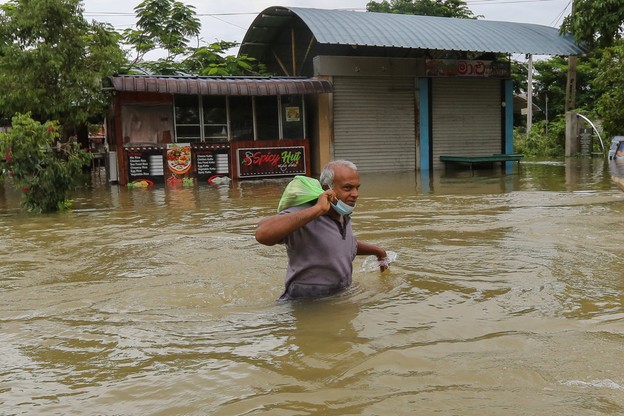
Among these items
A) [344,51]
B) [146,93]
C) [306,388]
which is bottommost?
[306,388]

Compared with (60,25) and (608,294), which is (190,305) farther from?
(60,25)

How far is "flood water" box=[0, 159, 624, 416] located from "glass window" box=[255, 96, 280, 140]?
10.5 meters

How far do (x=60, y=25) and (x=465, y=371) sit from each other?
50.5 feet

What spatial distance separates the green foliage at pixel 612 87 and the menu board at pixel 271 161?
10.4 metres

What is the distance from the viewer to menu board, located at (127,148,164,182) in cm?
1756

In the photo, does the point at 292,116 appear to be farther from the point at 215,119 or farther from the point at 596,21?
the point at 596,21

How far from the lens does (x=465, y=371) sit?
3258mm

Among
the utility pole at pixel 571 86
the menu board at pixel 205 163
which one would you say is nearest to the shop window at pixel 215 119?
the menu board at pixel 205 163

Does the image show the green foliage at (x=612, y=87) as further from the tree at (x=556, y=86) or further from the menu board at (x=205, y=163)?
the menu board at (x=205, y=163)

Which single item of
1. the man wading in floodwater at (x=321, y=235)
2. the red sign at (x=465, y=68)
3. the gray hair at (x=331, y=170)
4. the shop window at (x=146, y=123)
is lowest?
the man wading in floodwater at (x=321, y=235)

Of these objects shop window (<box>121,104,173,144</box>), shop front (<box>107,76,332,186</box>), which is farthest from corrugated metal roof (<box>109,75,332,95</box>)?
shop window (<box>121,104,173,144</box>)

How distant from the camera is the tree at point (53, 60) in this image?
51.1 feet

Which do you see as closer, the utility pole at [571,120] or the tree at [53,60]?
the tree at [53,60]

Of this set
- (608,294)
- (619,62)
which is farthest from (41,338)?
(619,62)
